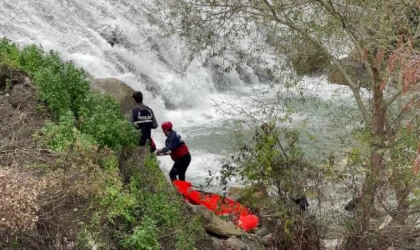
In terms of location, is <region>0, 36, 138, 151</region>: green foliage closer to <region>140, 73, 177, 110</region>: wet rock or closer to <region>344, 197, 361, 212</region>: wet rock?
<region>344, 197, 361, 212</region>: wet rock

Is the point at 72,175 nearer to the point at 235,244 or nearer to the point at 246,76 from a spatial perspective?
the point at 235,244

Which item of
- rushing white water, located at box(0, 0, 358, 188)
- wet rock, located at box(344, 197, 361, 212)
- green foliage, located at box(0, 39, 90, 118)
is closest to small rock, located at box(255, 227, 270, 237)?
wet rock, located at box(344, 197, 361, 212)

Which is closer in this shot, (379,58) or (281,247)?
(379,58)

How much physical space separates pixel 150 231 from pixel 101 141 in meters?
1.49

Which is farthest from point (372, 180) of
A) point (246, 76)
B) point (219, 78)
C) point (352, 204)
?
point (246, 76)

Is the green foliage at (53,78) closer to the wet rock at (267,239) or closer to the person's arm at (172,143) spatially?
the person's arm at (172,143)

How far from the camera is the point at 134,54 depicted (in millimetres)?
15234

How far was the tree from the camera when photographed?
592cm

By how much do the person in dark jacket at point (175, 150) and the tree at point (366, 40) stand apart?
1382 mm

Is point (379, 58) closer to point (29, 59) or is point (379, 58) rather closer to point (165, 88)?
point (29, 59)

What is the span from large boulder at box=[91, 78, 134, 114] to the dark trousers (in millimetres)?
1479

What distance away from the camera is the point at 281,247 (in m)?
6.78

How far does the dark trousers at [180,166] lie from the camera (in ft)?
28.9

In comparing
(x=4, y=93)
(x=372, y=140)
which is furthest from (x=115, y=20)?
(x=372, y=140)
